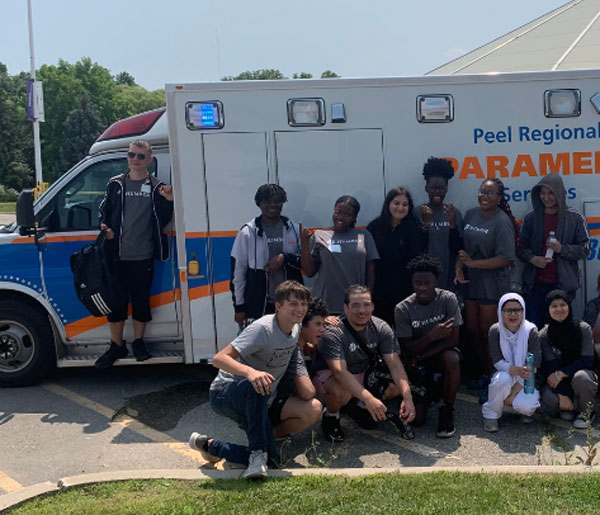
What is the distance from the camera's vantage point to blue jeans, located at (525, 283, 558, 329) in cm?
584

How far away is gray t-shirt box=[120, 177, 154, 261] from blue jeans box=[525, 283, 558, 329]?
338 cm

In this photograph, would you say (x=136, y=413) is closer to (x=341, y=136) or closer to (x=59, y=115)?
(x=341, y=136)

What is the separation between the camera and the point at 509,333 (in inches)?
206

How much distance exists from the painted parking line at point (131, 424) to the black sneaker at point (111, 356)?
354 millimetres

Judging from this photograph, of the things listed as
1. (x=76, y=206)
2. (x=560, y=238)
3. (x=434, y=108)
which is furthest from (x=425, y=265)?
(x=76, y=206)

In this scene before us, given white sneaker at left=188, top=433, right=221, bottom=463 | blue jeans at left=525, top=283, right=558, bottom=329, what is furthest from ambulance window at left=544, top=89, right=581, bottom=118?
white sneaker at left=188, top=433, right=221, bottom=463

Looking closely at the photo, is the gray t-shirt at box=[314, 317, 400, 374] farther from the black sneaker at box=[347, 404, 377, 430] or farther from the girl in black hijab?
the girl in black hijab

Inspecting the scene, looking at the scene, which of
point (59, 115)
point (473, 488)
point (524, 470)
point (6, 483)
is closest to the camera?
point (473, 488)

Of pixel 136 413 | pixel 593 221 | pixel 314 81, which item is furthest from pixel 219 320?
pixel 593 221

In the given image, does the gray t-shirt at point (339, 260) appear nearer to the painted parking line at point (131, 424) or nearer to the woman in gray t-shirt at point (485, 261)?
the woman in gray t-shirt at point (485, 261)

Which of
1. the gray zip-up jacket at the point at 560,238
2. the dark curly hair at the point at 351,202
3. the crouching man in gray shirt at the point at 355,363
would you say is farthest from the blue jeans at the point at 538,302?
the dark curly hair at the point at 351,202

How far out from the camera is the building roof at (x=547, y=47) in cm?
1402

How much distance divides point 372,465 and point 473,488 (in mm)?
907

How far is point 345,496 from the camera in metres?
3.79
